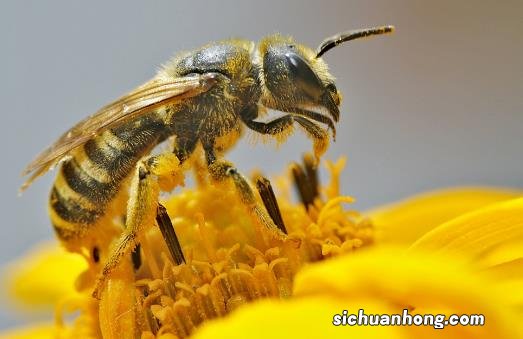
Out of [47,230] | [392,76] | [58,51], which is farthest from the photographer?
[392,76]

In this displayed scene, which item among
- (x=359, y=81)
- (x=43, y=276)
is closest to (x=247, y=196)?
(x=43, y=276)

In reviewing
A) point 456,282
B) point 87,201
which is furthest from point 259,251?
point 456,282

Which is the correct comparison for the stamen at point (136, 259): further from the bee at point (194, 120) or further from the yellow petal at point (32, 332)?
the yellow petal at point (32, 332)

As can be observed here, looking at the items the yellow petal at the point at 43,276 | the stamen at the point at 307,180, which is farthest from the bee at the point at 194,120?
the yellow petal at the point at 43,276

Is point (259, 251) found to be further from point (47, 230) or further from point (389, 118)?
point (389, 118)

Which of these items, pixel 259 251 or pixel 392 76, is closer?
pixel 259 251

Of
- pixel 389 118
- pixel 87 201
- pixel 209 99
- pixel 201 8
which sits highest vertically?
pixel 201 8

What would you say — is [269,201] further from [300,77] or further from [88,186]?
[88,186]
